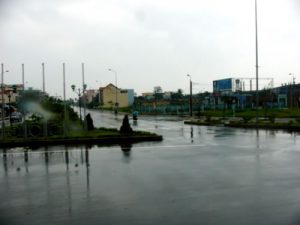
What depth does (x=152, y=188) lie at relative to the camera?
8133 mm

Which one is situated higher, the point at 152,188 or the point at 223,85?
the point at 223,85

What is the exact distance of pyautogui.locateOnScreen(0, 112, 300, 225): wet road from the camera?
6.12 metres

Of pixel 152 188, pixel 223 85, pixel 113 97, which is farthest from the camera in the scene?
pixel 113 97

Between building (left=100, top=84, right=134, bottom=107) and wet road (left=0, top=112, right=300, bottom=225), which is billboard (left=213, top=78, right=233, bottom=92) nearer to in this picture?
wet road (left=0, top=112, right=300, bottom=225)

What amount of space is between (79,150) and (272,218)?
10.8 m

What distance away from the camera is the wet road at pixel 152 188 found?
241 inches

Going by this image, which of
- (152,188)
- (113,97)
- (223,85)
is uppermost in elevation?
(113,97)

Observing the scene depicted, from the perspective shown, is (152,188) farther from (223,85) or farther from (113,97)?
(113,97)

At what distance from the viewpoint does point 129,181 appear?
889 cm

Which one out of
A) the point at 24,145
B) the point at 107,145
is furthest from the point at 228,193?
the point at 24,145

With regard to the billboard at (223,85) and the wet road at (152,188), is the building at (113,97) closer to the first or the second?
the billboard at (223,85)

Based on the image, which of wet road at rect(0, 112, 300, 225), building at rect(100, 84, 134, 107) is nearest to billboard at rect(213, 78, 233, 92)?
wet road at rect(0, 112, 300, 225)

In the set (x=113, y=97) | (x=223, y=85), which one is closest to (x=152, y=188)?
(x=223, y=85)

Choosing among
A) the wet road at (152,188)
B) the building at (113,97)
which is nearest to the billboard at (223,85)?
the wet road at (152,188)
